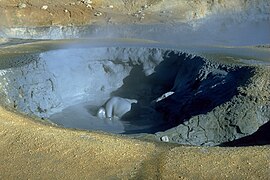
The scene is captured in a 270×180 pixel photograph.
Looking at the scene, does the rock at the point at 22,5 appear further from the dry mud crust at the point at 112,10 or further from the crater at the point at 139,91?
the crater at the point at 139,91

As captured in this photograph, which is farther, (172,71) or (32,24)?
(32,24)

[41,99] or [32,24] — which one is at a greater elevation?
[32,24]

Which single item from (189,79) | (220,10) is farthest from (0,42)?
(220,10)

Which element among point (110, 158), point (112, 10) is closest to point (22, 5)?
point (112, 10)

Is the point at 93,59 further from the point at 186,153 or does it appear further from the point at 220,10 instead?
the point at 220,10

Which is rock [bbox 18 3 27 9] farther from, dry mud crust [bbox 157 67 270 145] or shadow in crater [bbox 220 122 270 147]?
shadow in crater [bbox 220 122 270 147]

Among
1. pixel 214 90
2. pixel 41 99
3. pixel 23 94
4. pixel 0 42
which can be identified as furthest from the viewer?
pixel 0 42

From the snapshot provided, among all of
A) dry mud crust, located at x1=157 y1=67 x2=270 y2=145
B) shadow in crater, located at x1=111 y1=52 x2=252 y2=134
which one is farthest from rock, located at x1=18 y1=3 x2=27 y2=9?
dry mud crust, located at x1=157 y1=67 x2=270 y2=145
